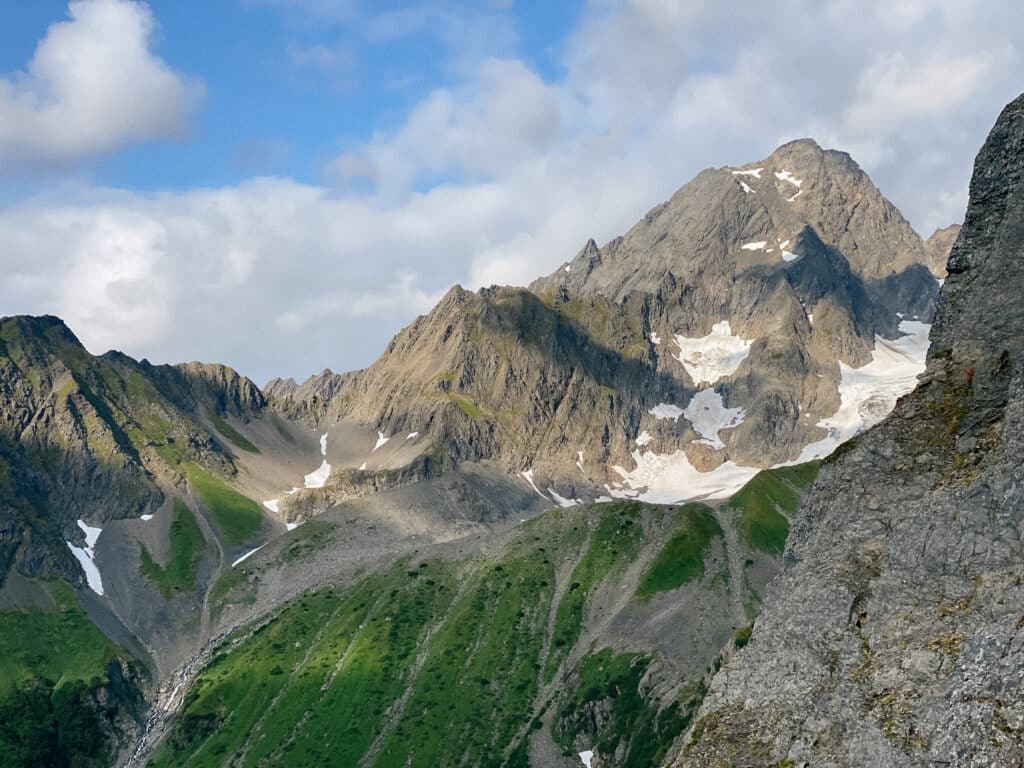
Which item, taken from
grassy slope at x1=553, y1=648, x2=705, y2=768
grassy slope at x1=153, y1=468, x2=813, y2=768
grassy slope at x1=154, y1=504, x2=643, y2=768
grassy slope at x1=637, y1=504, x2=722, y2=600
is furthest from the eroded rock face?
grassy slope at x1=637, y1=504, x2=722, y2=600

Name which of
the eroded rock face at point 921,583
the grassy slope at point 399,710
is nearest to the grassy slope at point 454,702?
the grassy slope at point 399,710

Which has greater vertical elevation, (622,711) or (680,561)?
(680,561)

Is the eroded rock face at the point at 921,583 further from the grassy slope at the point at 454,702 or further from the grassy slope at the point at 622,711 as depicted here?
the grassy slope at the point at 454,702

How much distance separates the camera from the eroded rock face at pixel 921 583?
32594mm

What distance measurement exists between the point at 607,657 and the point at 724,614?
20.2 metres

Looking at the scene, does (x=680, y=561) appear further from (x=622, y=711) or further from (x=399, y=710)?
(x=399, y=710)

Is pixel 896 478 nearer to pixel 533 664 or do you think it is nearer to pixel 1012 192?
pixel 1012 192

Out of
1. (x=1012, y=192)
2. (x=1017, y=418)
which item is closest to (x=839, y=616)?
(x=1017, y=418)

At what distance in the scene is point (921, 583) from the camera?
38219 millimetres

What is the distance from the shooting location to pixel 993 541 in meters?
37.0

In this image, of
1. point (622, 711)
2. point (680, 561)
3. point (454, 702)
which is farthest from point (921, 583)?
point (680, 561)

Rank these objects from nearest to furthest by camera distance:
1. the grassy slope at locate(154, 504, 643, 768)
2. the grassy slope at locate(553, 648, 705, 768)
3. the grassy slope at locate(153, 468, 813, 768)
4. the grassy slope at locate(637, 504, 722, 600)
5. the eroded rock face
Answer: the eroded rock face
the grassy slope at locate(553, 648, 705, 768)
the grassy slope at locate(153, 468, 813, 768)
the grassy slope at locate(154, 504, 643, 768)
the grassy slope at locate(637, 504, 722, 600)

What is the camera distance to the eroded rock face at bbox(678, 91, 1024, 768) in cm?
3259

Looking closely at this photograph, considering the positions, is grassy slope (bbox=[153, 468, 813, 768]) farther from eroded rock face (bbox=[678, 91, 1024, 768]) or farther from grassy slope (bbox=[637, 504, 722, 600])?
eroded rock face (bbox=[678, 91, 1024, 768])
